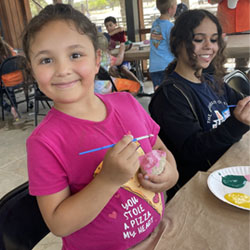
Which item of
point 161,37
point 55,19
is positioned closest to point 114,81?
point 161,37

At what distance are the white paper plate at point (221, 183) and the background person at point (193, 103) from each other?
0.22 metres

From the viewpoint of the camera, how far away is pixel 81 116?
76 cm

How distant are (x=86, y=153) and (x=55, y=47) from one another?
280 millimetres

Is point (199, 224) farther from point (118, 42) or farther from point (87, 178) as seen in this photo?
point (118, 42)

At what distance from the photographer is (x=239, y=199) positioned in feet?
2.36

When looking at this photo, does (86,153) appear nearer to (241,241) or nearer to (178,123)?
(241,241)

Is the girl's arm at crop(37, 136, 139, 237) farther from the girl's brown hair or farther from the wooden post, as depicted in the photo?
the wooden post

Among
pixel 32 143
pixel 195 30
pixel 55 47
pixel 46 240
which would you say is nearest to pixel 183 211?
pixel 32 143

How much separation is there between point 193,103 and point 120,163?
73 centimetres

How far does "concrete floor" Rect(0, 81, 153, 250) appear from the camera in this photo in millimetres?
1726

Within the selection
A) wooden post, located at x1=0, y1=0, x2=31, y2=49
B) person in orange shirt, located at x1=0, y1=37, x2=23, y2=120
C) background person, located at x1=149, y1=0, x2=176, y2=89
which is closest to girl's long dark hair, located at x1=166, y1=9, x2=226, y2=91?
background person, located at x1=149, y1=0, x2=176, y2=89

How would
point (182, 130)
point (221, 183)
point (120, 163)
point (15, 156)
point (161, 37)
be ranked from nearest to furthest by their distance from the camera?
point (120, 163) → point (221, 183) → point (182, 130) → point (15, 156) → point (161, 37)

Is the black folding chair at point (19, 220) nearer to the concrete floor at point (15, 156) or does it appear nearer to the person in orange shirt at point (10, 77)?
the concrete floor at point (15, 156)

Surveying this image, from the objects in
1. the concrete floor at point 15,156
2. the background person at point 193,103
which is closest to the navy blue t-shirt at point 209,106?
the background person at point 193,103
